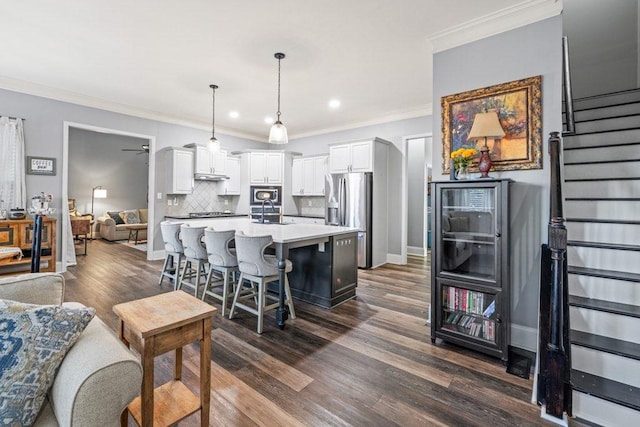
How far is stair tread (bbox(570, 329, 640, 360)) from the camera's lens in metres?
1.67

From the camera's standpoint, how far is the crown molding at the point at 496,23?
2.38 meters

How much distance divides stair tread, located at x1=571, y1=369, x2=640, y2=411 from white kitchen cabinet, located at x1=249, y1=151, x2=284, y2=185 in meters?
5.74

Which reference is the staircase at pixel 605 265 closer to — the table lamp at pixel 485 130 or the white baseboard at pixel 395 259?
the table lamp at pixel 485 130

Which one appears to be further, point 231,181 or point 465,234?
point 231,181

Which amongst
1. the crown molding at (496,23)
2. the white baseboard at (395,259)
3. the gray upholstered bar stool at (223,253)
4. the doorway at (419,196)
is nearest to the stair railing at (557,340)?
the crown molding at (496,23)

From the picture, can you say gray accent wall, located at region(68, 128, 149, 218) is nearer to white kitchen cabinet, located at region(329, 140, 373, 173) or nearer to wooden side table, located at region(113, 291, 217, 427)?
white kitchen cabinet, located at region(329, 140, 373, 173)

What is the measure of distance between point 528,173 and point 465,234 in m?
0.69

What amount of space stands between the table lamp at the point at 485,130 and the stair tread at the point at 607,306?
1.07 metres

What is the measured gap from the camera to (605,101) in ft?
11.4

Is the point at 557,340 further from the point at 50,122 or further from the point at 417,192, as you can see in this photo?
the point at 50,122

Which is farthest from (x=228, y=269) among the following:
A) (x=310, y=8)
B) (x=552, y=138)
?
(x=552, y=138)

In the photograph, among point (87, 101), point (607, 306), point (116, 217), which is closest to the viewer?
point (607, 306)

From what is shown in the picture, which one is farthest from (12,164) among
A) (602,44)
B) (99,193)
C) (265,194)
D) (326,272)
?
(602,44)

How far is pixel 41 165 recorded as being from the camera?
4.46m
